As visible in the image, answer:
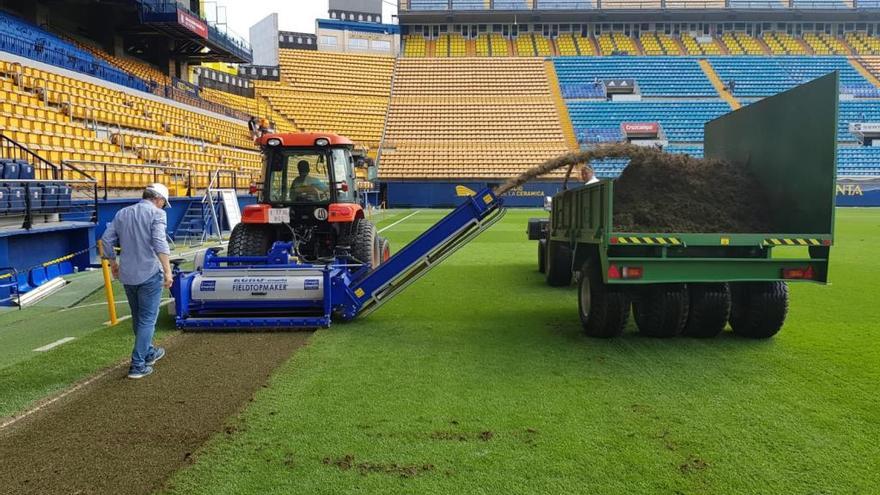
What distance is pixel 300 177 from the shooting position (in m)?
8.16

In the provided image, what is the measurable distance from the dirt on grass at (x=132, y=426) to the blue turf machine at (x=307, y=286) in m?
0.91

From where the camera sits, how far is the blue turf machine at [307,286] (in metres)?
6.44

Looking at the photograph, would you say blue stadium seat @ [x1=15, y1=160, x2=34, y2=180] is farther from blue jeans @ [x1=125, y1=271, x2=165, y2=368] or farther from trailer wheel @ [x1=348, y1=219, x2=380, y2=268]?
blue jeans @ [x1=125, y1=271, x2=165, y2=368]

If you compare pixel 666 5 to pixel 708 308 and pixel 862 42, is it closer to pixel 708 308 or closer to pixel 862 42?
pixel 862 42

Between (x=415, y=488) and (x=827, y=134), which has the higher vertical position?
(x=827, y=134)

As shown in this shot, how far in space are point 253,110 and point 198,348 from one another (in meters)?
33.8

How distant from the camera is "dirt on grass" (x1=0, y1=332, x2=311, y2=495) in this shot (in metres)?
3.21

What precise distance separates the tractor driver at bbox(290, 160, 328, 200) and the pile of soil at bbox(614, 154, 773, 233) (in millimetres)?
3784

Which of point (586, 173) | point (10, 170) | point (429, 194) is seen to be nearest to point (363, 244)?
point (586, 173)

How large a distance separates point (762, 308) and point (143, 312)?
5.37 metres

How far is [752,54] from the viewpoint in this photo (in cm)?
4703

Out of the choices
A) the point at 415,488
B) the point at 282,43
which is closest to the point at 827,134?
the point at 415,488

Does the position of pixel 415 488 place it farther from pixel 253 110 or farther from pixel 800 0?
pixel 800 0

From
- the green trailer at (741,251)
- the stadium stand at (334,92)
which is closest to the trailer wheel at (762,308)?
the green trailer at (741,251)
